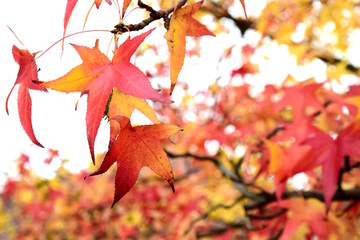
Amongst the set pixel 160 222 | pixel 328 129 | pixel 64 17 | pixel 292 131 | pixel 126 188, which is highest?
pixel 64 17

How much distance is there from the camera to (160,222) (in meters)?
3.41

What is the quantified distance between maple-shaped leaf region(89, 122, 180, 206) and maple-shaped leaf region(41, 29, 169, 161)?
0.22 feet

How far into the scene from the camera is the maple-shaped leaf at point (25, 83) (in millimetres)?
599

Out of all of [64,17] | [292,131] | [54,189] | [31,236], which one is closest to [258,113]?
[292,131]

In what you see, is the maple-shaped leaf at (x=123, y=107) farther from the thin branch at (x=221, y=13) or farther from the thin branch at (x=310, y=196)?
the thin branch at (x=221, y=13)

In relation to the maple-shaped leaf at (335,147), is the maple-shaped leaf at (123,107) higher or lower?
higher

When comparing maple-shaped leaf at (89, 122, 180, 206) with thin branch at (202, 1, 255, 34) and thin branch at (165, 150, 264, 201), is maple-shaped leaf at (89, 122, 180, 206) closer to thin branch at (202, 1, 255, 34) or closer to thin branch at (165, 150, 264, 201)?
thin branch at (165, 150, 264, 201)

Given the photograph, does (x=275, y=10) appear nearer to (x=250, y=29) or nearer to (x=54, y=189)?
(x=250, y=29)

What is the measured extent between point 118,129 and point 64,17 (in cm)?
17

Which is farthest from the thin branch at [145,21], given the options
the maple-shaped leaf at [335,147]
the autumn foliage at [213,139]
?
the maple-shaped leaf at [335,147]

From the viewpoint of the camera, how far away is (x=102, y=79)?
58 centimetres

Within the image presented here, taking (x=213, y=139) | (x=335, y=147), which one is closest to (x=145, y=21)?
(x=335, y=147)

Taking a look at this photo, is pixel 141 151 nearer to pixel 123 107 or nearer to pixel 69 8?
pixel 123 107

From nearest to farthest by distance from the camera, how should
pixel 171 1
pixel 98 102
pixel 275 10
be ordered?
pixel 98 102, pixel 171 1, pixel 275 10
